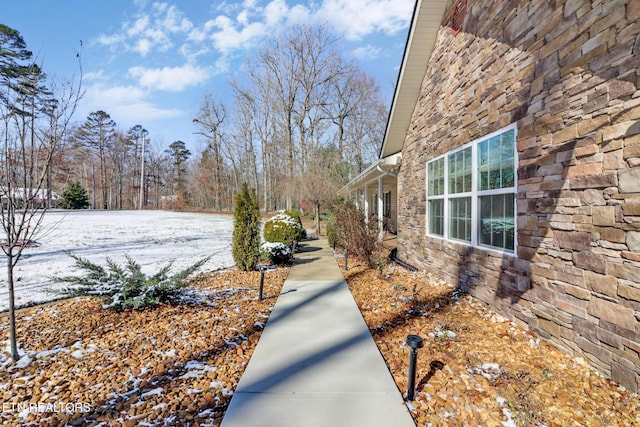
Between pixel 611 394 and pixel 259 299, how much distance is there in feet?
14.7

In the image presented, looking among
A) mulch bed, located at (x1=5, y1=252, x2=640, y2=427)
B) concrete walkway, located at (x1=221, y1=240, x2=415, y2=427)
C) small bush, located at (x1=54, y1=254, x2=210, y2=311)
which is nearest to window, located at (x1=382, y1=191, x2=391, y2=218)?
mulch bed, located at (x1=5, y1=252, x2=640, y2=427)

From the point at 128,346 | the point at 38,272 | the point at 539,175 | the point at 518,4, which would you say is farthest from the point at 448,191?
the point at 38,272

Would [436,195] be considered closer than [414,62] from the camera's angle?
Yes

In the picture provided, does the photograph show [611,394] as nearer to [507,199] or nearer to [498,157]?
[507,199]

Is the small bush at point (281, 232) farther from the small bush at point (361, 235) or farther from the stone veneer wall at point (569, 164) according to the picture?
the stone veneer wall at point (569, 164)

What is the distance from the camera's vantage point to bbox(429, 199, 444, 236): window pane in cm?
598

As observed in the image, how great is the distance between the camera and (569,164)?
2955 millimetres

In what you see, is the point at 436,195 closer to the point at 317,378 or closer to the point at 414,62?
the point at 414,62

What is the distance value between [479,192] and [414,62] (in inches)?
145

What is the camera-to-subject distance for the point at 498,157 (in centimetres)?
416

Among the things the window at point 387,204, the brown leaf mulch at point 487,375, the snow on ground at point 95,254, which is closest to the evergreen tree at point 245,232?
the snow on ground at point 95,254

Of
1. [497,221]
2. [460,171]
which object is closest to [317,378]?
[497,221]

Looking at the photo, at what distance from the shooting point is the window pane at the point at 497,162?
391 cm

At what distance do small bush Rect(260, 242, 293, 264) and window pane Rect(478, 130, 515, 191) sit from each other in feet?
17.3
